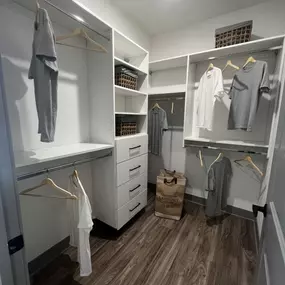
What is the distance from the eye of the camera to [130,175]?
185cm

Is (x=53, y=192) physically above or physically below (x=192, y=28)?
below

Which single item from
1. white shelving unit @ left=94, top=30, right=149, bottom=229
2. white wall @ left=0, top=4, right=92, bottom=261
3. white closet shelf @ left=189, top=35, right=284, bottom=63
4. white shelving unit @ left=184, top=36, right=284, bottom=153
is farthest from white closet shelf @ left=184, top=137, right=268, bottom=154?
white wall @ left=0, top=4, right=92, bottom=261

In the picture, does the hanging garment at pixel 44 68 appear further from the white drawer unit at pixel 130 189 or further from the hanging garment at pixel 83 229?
the white drawer unit at pixel 130 189

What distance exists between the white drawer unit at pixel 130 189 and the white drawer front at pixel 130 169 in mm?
52

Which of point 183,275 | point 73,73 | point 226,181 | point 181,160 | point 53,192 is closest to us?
point 183,275

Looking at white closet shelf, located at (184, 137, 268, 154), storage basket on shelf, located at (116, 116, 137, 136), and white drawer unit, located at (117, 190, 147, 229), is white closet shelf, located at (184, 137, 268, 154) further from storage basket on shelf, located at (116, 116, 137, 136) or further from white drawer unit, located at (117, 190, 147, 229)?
white drawer unit, located at (117, 190, 147, 229)

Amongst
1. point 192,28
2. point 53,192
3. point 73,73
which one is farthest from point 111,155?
point 192,28

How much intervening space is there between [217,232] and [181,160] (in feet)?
3.53

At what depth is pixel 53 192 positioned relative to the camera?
57.9 inches

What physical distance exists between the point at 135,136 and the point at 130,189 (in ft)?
2.02

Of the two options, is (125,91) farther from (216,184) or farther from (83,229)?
(216,184)

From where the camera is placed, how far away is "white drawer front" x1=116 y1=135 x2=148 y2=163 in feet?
5.42

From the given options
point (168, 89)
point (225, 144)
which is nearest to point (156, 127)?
point (168, 89)

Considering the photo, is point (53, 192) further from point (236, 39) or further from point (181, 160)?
point (236, 39)
